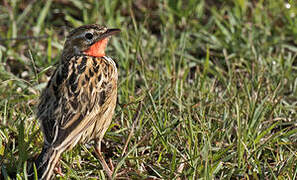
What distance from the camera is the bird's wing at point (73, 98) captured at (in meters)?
5.42

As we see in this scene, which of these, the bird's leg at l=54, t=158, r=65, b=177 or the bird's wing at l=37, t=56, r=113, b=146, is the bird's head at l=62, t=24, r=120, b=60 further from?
the bird's leg at l=54, t=158, r=65, b=177

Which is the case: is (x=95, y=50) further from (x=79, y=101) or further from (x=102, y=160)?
(x=102, y=160)

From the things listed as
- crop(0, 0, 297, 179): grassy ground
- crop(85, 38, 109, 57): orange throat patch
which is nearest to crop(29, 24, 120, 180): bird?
crop(85, 38, 109, 57): orange throat patch

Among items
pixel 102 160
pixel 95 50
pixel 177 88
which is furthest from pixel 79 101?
pixel 177 88

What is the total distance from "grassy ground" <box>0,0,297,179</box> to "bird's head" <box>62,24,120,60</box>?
500 mm

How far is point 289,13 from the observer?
8750 millimetres

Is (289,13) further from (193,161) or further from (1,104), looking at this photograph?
(1,104)

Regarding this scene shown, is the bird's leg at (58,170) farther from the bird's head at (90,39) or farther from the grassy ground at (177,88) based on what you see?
the bird's head at (90,39)

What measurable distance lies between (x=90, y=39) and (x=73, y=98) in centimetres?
117

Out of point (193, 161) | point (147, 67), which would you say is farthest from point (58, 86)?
point (147, 67)

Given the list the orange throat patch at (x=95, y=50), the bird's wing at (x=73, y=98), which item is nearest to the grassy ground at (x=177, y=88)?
the bird's wing at (x=73, y=98)

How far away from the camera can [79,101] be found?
18.6 ft

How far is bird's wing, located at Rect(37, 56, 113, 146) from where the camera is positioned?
5422 mm

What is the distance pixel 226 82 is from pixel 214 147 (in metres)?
1.52
